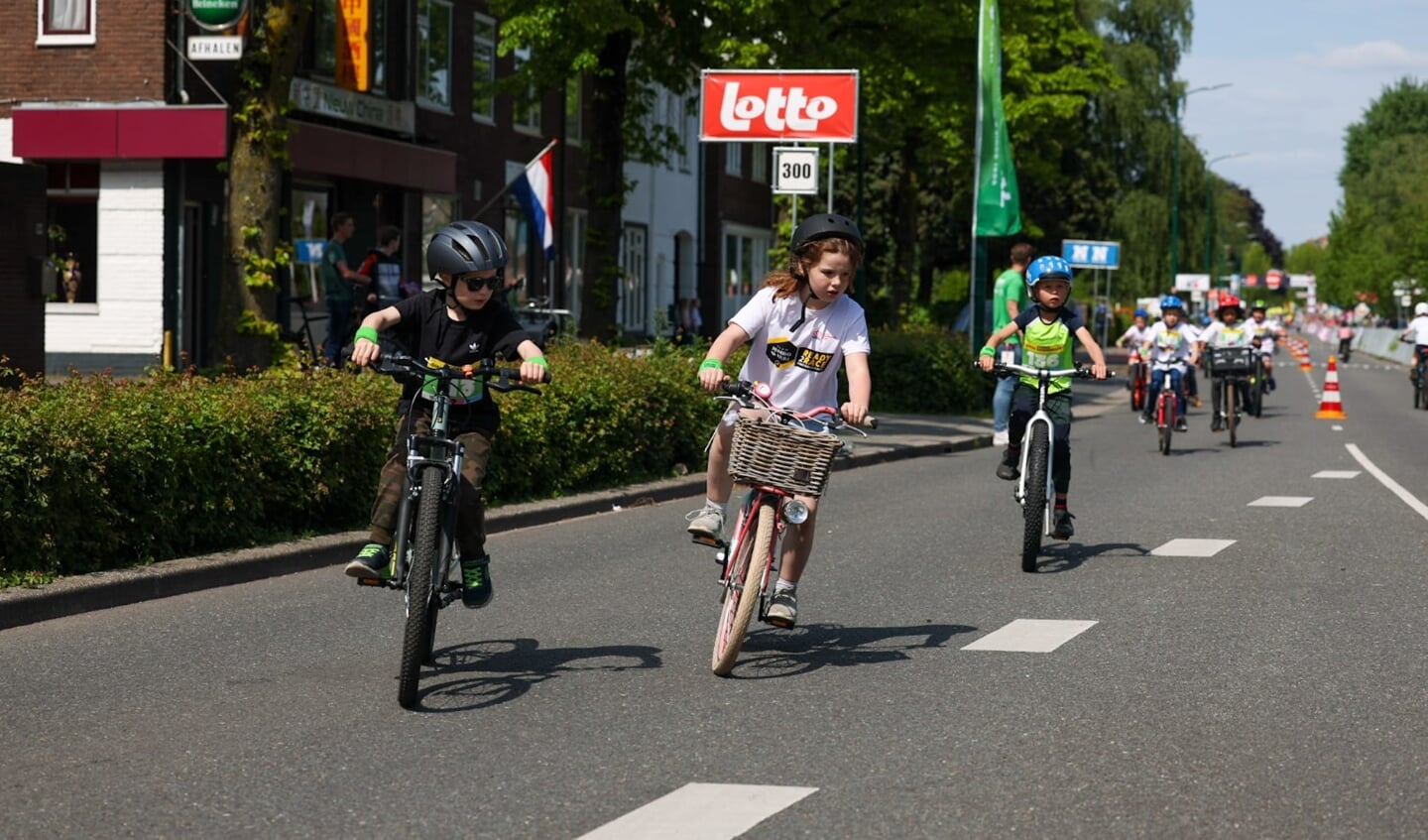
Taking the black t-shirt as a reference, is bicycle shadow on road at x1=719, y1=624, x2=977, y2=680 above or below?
below

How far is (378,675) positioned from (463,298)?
1.40 meters

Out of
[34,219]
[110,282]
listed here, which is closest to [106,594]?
[34,219]

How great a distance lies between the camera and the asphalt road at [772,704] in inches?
211

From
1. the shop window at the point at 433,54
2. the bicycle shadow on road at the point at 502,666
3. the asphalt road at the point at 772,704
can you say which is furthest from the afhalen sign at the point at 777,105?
the shop window at the point at 433,54

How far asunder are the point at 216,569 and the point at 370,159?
21818 mm

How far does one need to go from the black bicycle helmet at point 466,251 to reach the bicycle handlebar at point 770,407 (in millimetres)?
952

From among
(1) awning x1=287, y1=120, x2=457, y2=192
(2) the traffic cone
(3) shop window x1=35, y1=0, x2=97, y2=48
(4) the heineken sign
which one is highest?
(3) shop window x1=35, y1=0, x2=97, y2=48

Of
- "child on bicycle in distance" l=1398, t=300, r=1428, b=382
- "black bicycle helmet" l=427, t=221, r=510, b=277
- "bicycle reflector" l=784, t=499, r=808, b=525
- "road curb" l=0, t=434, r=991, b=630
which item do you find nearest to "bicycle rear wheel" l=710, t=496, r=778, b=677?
"bicycle reflector" l=784, t=499, r=808, b=525

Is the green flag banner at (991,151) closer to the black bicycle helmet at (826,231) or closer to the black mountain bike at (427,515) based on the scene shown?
the black bicycle helmet at (826,231)

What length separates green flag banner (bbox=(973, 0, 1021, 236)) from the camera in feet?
85.8

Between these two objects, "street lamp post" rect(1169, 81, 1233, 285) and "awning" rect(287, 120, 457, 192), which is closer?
"awning" rect(287, 120, 457, 192)

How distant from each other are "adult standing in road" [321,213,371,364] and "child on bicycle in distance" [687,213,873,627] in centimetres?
1343

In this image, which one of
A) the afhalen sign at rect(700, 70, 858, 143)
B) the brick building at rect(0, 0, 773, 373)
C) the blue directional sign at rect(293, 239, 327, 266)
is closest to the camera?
the afhalen sign at rect(700, 70, 858, 143)

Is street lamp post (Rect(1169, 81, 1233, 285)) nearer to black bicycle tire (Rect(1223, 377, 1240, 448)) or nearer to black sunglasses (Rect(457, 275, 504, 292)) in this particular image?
black bicycle tire (Rect(1223, 377, 1240, 448))
